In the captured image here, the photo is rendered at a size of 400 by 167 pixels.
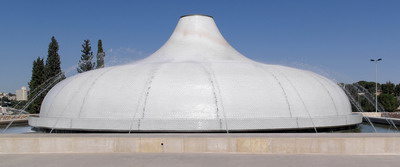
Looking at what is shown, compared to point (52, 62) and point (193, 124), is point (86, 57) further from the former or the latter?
point (193, 124)

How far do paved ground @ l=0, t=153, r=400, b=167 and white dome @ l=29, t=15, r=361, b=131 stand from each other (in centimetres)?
339

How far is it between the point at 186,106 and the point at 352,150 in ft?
18.1

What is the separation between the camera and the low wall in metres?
9.46

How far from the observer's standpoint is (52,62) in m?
39.8

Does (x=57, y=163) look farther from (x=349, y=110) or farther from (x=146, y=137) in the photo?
(x=349, y=110)

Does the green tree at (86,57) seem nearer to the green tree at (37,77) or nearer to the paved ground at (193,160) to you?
the green tree at (37,77)

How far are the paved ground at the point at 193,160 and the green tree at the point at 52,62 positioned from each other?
104 feet

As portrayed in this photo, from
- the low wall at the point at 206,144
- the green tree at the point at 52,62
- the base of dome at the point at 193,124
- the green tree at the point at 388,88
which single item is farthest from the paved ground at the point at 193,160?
the green tree at the point at 388,88

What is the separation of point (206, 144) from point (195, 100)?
3.71 m

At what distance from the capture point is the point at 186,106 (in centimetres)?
1311

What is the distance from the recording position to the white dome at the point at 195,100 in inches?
509

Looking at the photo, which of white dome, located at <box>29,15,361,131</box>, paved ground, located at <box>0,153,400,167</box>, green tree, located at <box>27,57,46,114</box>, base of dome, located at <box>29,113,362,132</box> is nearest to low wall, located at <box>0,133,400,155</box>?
paved ground, located at <box>0,153,400,167</box>

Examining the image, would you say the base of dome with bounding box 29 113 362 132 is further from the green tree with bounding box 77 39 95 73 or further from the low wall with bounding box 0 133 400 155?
the green tree with bounding box 77 39 95 73

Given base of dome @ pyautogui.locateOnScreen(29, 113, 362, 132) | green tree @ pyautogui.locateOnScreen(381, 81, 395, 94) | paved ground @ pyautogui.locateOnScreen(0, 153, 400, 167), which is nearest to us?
paved ground @ pyautogui.locateOnScreen(0, 153, 400, 167)
